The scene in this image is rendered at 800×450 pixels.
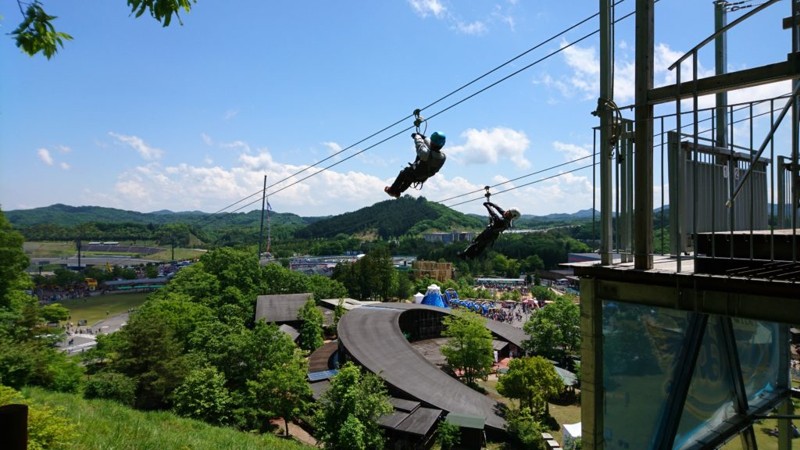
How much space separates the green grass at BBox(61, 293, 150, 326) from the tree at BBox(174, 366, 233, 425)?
38.2m

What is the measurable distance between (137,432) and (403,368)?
40.5ft

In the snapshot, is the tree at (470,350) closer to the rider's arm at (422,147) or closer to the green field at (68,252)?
the rider's arm at (422,147)

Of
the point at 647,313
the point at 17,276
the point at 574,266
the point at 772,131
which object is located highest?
the point at 772,131

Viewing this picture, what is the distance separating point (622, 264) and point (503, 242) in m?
109

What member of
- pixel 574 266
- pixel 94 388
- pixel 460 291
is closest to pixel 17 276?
pixel 94 388

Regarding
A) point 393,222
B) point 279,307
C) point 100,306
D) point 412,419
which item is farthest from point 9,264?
point 393,222

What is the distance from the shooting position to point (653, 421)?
3520 mm

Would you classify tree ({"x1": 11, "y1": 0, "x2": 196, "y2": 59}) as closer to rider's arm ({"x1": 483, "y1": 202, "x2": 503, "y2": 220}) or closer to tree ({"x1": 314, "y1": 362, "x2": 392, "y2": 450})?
rider's arm ({"x1": 483, "y1": 202, "x2": 503, "y2": 220})

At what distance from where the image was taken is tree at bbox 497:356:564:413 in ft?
58.1

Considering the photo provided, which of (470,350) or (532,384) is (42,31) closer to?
(532,384)

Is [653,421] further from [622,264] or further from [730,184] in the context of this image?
[730,184]

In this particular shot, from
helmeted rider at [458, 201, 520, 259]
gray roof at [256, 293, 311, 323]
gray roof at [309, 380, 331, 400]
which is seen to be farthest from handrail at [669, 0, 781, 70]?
gray roof at [256, 293, 311, 323]

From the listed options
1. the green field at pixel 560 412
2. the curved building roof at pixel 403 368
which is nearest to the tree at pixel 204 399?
the curved building roof at pixel 403 368

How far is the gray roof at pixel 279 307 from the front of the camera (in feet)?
105
